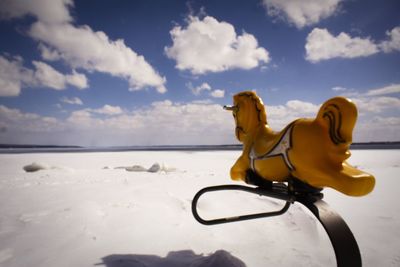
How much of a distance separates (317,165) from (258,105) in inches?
34.7

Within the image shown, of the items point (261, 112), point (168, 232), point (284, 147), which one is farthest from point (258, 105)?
point (168, 232)

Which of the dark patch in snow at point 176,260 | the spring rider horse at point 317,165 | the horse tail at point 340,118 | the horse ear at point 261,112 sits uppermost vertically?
the horse ear at point 261,112

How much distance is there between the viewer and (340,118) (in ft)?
3.78

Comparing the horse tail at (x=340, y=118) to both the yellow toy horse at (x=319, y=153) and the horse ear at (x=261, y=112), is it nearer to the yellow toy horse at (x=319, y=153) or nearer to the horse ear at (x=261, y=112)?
the yellow toy horse at (x=319, y=153)

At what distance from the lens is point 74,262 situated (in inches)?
82.4

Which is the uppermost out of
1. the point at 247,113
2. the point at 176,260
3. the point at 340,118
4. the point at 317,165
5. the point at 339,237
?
the point at 247,113

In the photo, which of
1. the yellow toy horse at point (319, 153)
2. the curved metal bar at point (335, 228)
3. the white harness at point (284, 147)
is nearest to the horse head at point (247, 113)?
the yellow toy horse at point (319, 153)

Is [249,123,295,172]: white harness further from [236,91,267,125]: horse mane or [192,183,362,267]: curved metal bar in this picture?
[236,91,267,125]: horse mane

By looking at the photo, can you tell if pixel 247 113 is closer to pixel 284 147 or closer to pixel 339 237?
pixel 284 147

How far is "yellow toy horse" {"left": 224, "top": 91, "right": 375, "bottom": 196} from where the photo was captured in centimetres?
114

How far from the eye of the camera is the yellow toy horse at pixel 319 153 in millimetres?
1140

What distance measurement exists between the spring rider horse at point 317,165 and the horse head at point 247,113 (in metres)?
0.14

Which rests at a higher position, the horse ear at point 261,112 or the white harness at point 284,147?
the horse ear at point 261,112

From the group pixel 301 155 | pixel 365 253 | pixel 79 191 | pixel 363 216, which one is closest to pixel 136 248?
pixel 301 155
